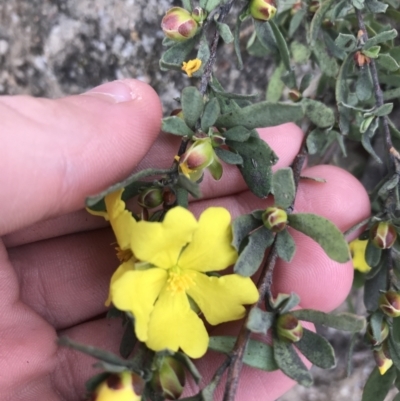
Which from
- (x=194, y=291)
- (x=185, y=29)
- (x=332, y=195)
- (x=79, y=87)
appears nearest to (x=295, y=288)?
(x=332, y=195)

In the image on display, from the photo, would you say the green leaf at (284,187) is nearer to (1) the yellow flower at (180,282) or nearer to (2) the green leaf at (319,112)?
(1) the yellow flower at (180,282)

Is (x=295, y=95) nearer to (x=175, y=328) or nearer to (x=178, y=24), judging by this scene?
(x=178, y=24)

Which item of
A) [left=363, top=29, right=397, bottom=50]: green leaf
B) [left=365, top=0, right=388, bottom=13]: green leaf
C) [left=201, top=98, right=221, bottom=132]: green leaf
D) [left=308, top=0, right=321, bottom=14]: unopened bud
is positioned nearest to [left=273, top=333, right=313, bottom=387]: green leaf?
[left=201, top=98, right=221, bottom=132]: green leaf

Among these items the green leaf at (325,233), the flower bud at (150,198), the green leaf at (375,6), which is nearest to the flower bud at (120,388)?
the flower bud at (150,198)

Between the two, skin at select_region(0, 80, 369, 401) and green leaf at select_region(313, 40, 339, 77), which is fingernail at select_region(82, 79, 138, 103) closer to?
skin at select_region(0, 80, 369, 401)

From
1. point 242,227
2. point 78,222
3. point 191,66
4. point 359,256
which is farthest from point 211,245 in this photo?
point 359,256
